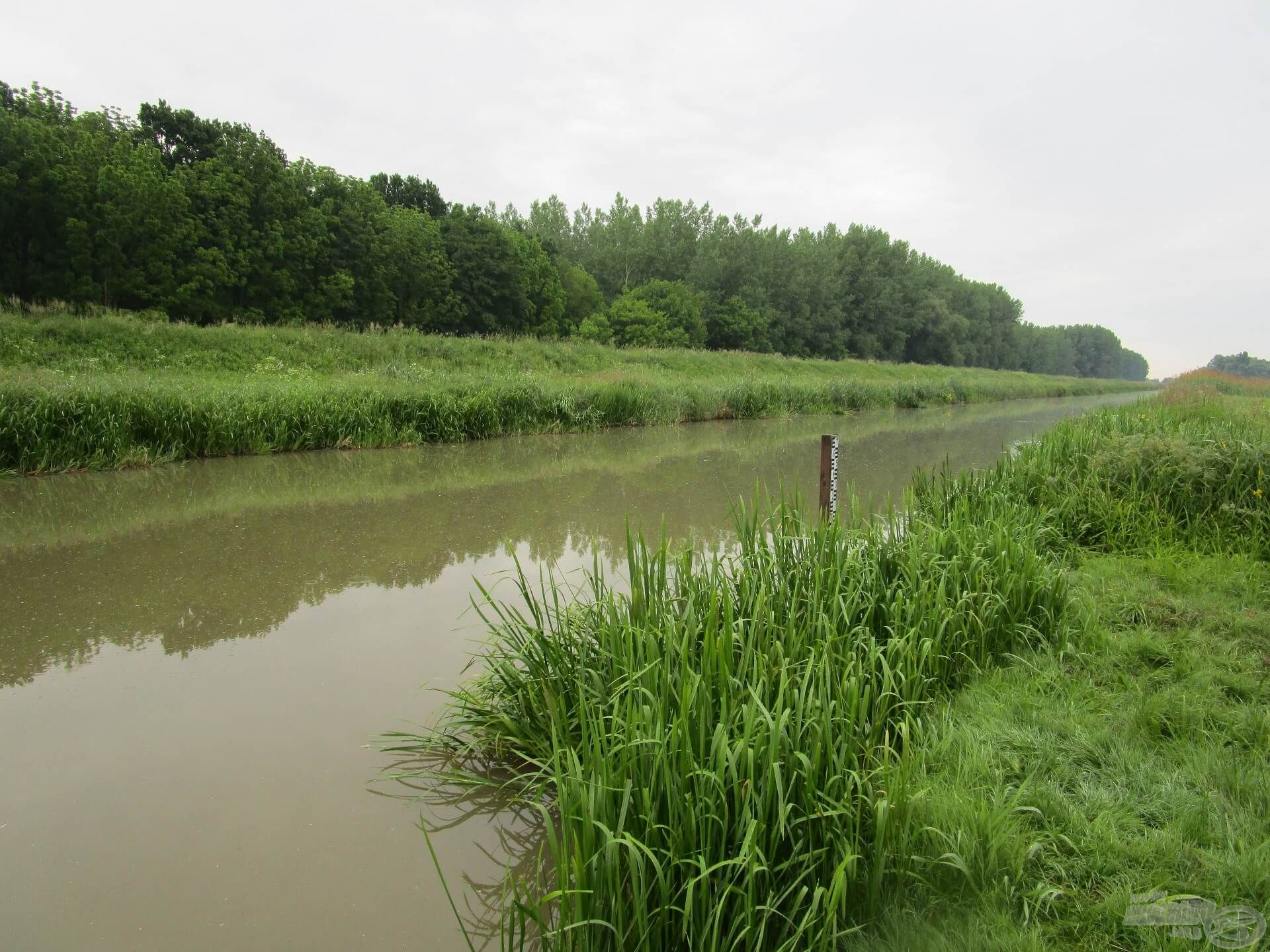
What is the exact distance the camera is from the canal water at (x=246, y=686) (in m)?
2.02

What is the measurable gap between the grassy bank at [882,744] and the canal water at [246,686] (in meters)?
0.35

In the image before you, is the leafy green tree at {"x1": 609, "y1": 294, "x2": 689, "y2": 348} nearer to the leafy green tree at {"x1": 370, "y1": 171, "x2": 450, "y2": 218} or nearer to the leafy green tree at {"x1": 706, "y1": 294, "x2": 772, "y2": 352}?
the leafy green tree at {"x1": 706, "y1": 294, "x2": 772, "y2": 352}

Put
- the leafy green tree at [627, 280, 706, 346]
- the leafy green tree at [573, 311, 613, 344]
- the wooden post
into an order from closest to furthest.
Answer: the wooden post → the leafy green tree at [573, 311, 613, 344] → the leafy green tree at [627, 280, 706, 346]

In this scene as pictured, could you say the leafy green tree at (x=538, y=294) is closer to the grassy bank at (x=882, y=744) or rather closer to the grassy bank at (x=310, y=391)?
the grassy bank at (x=310, y=391)

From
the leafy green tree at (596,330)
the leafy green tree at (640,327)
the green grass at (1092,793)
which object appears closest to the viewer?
the green grass at (1092,793)

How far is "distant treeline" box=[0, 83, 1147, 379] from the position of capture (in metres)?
19.4

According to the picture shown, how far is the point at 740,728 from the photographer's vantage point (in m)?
2.04

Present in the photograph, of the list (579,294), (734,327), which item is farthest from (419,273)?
(734,327)

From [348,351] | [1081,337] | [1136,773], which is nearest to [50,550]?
[1136,773]

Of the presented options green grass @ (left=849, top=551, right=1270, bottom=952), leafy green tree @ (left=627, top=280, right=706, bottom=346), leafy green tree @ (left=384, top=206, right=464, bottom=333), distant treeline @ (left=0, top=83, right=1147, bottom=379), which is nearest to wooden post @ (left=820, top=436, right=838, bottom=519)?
green grass @ (left=849, top=551, right=1270, bottom=952)

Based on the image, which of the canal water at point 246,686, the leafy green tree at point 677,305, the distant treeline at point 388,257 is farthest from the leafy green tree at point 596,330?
the canal water at point 246,686

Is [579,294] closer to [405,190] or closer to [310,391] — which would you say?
[405,190]

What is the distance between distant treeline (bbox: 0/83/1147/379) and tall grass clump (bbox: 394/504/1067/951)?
2267cm

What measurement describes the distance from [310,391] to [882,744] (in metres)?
11.2
